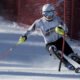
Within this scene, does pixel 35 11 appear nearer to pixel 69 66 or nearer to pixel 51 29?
pixel 51 29

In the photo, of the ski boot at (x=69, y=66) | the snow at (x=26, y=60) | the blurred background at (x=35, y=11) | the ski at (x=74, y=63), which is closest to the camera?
the snow at (x=26, y=60)

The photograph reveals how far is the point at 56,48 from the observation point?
11.8 metres

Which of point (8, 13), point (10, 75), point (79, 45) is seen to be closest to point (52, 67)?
point (10, 75)

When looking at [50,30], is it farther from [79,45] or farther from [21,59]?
[79,45]

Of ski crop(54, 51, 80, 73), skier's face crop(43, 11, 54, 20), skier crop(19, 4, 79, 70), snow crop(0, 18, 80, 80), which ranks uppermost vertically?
skier's face crop(43, 11, 54, 20)

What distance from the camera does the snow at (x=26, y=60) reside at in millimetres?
11117

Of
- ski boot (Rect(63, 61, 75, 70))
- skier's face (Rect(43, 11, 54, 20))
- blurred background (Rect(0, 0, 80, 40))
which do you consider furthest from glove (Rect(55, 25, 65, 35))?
blurred background (Rect(0, 0, 80, 40))

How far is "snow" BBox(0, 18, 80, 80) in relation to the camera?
36.5ft

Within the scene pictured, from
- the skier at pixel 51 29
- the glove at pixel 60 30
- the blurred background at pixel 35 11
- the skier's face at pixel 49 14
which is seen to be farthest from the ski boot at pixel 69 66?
the blurred background at pixel 35 11

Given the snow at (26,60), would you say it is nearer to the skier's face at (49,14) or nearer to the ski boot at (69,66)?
the ski boot at (69,66)

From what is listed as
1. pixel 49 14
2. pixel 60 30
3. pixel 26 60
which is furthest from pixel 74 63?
pixel 26 60

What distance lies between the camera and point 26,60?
520 inches

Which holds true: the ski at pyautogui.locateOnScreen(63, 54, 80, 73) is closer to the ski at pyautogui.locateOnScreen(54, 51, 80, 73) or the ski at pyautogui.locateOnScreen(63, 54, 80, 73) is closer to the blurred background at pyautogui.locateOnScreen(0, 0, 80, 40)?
the ski at pyautogui.locateOnScreen(54, 51, 80, 73)

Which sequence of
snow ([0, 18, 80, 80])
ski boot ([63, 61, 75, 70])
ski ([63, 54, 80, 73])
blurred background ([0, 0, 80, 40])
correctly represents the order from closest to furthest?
snow ([0, 18, 80, 80]) → ski ([63, 54, 80, 73]) → ski boot ([63, 61, 75, 70]) → blurred background ([0, 0, 80, 40])
